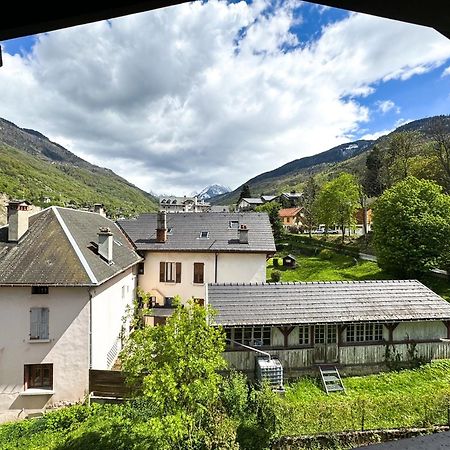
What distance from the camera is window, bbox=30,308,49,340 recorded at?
14.2 metres

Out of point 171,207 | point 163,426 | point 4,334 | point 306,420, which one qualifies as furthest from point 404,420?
point 171,207

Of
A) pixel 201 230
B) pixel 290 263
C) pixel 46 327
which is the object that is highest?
pixel 201 230

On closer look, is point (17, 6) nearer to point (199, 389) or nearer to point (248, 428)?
point (199, 389)

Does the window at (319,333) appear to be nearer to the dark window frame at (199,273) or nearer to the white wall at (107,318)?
the white wall at (107,318)

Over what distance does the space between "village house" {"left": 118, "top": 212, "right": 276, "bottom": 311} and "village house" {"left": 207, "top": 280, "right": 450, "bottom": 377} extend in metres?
7.38

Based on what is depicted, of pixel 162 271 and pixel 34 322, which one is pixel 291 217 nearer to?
pixel 162 271

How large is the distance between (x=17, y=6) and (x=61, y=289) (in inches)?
586

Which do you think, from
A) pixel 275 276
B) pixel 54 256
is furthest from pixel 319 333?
pixel 275 276

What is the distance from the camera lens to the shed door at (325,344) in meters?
15.8

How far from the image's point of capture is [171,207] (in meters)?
121

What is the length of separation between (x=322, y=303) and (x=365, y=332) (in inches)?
93.0

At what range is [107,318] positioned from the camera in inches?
668

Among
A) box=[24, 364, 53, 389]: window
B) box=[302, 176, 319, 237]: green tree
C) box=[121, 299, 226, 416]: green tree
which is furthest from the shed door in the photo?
box=[302, 176, 319, 237]: green tree

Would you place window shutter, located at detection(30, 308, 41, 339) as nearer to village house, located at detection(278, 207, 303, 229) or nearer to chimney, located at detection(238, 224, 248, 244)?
chimney, located at detection(238, 224, 248, 244)
